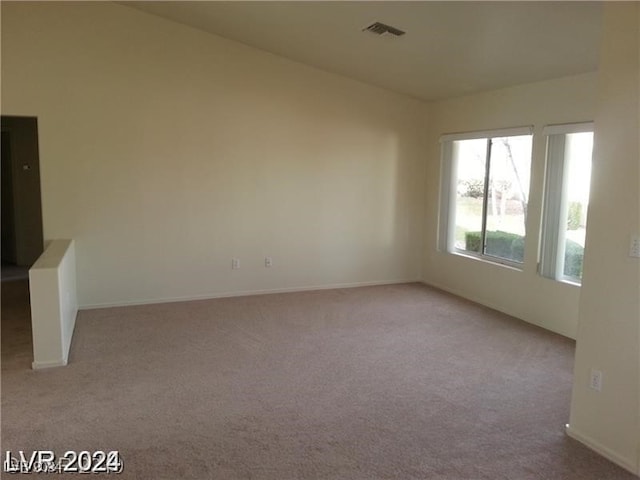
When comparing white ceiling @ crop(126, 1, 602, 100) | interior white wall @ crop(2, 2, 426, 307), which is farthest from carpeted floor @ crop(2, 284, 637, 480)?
white ceiling @ crop(126, 1, 602, 100)

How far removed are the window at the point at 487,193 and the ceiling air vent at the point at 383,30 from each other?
176cm

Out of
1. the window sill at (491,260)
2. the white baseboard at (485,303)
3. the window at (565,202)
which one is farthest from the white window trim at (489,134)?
the white baseboard at (485,303)

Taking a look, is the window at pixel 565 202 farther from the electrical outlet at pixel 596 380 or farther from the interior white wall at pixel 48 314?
the interior white wall at pixel 48 314

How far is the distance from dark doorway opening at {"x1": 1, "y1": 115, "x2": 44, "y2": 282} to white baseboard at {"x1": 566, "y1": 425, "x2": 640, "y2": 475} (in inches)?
292

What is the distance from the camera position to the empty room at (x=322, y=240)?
2680mm

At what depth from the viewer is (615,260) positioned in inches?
104

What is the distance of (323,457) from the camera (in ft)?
8.68

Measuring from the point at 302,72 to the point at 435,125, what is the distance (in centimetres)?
190

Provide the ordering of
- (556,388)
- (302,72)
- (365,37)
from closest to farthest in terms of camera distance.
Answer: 1. (556,388)
2. (365,37)
3. (302,72)

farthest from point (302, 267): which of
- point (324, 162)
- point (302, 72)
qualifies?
point (302, 72)

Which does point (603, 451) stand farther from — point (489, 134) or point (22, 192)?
point (22, 192)

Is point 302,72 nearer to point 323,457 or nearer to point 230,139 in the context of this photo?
point 230,139

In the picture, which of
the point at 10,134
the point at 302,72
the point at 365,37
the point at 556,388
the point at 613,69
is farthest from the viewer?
the point at 10,134


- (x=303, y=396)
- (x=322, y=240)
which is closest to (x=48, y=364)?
(x=303, y=396)
